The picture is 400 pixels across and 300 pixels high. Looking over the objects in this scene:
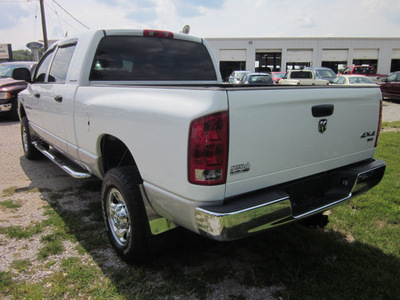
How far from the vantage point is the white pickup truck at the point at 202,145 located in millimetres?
1931

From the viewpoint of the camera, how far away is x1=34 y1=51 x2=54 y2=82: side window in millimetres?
4566

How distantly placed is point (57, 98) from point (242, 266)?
2.62 meters

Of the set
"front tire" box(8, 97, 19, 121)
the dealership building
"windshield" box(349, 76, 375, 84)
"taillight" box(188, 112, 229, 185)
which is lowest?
"front tire" box(8, 97, 19, 121)

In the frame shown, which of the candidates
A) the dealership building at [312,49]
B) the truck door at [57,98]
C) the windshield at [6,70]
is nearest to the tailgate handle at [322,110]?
the truck door at [57,98]

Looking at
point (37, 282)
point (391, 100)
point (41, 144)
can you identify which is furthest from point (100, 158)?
point (391, 100)

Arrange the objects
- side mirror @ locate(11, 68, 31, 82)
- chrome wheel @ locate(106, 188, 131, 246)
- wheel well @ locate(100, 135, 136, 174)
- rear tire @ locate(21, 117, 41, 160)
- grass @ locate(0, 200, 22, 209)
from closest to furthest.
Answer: chrome wheel @ locate(106, 188, 131, 246)
wheel well @ locate(100, 135, 136, 174)
grass @ locate(0, 200, 22, 209)
side mirror @ locate(11, 68, 31, 82)
rear tire @ locate(21, 117, 41, 160)

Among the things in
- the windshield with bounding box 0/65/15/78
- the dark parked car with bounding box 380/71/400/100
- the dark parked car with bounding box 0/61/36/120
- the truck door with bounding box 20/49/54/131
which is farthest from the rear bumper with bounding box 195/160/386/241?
the dark parked car with bounding box 380/71/400/100

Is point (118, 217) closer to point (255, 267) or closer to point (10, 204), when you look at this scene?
point (255, 267)

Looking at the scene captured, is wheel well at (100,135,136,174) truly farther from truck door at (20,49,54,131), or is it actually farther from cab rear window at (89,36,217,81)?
truck door at (20,49,54,131)

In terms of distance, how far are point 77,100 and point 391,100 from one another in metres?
20.0

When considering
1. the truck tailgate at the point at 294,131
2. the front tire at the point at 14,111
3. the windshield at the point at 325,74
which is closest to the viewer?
the truck tailgate at the point at 294,131

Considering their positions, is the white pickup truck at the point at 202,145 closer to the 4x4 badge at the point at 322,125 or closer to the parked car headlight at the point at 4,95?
the 4x4 badge at the point at 322,125

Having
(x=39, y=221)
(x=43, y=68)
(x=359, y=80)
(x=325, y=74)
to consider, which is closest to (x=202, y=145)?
(x=39, y=221)

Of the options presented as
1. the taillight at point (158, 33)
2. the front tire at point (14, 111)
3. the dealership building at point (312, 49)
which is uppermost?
the dealership building at point (312, 49)
